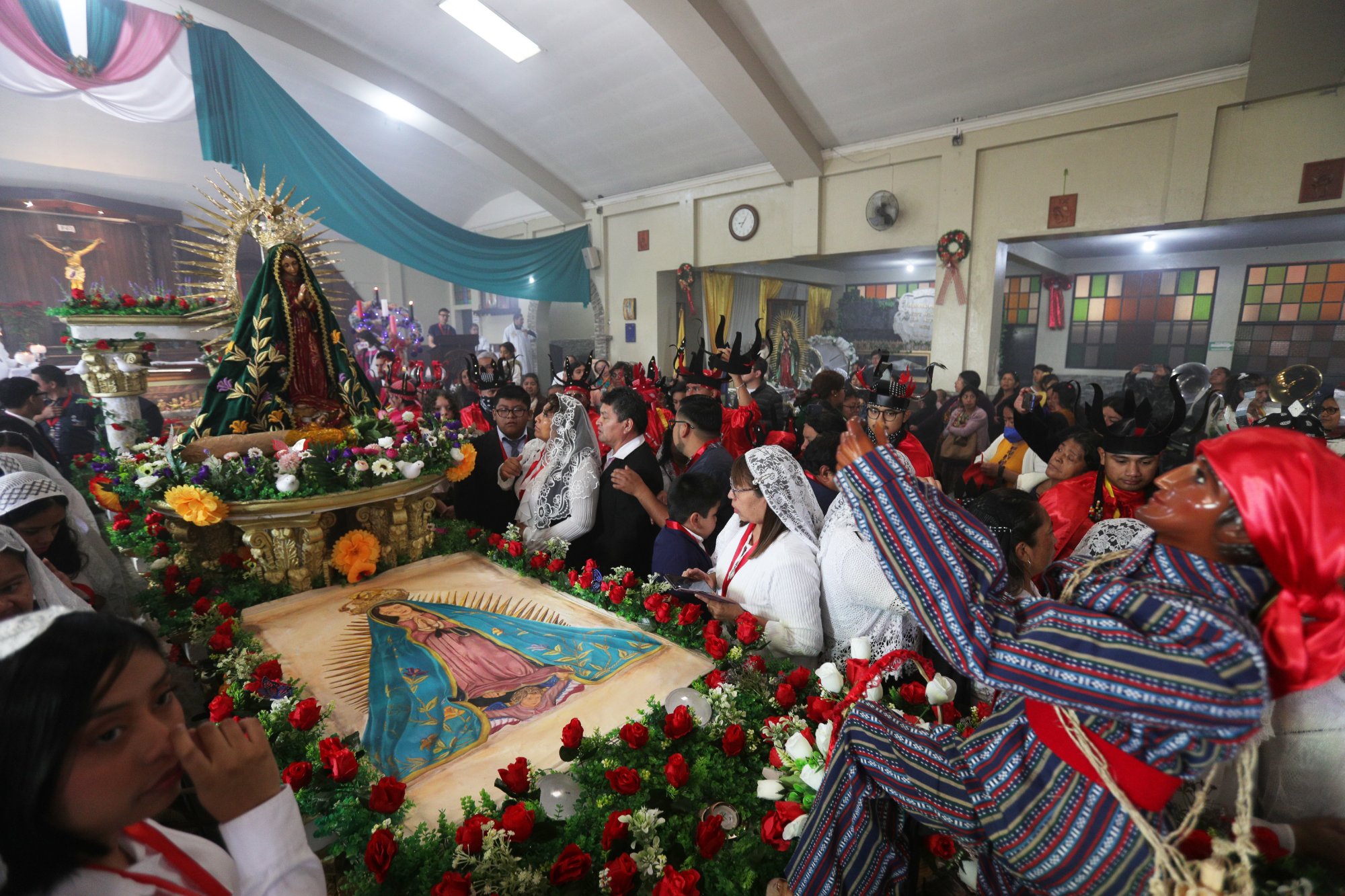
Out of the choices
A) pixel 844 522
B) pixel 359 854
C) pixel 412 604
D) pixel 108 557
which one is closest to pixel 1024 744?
pixel 844 522

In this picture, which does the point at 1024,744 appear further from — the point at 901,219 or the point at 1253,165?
the point at 901,219

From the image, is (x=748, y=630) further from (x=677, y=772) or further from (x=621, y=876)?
(x=621, y=876)

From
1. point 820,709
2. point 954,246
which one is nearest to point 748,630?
point 820,709

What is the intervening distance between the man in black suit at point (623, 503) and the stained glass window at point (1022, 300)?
9911 millimetres

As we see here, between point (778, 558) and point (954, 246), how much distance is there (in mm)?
6462

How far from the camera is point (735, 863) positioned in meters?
1.50

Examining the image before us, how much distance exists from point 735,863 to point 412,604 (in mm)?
2020

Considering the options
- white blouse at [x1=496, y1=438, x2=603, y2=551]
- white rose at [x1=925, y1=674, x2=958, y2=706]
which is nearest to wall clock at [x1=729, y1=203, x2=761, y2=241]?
white blouse at [x1=496, y1=438, x2=603, y2=551]

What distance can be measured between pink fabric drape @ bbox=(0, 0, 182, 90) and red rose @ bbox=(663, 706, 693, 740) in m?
8.27

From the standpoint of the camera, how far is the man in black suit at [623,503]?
3545mm

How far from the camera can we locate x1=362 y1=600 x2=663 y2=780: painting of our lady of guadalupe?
203 cm

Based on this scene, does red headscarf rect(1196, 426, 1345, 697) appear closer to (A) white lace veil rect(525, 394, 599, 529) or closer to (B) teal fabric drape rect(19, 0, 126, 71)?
(A) white lace veil rect(525, 394, 599, 529)

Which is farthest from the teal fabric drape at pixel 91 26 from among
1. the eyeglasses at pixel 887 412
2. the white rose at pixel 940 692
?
the white rose at pixel 940 692

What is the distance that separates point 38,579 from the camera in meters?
2.03
